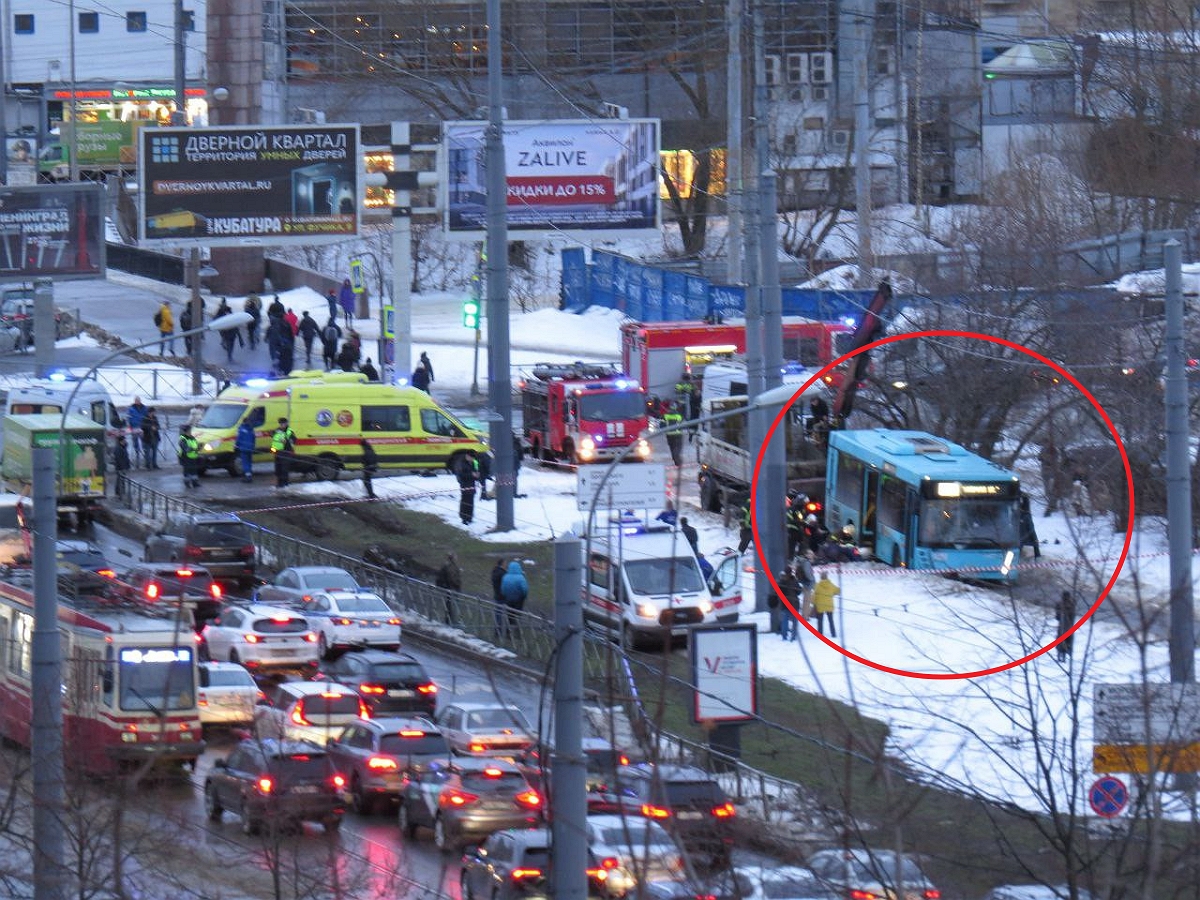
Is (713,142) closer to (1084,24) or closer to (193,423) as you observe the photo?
(1084,24)

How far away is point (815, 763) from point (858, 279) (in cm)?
3563

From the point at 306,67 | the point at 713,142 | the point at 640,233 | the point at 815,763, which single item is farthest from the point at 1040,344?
the point at 306,67

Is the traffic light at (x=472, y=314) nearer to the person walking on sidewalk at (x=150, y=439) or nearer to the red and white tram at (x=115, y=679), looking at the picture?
the person walking on sidewalk at (x=150, y=439)

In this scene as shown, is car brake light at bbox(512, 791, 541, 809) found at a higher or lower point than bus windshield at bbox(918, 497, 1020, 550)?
lower

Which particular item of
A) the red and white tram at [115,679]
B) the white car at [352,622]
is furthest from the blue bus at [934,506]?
the red and white tram at [115,679]

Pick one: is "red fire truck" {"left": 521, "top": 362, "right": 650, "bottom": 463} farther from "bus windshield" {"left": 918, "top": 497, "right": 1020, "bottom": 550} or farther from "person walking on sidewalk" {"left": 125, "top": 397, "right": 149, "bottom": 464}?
"bus windshield" {"left": 918, "top": 497, "right": 1020, "bottom": 550}

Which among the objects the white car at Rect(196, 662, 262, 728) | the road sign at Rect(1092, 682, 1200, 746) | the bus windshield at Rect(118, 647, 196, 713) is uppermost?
the road sign at Rect(1092, 682, 1200, 746)

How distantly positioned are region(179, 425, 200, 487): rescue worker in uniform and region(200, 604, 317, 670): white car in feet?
39.9

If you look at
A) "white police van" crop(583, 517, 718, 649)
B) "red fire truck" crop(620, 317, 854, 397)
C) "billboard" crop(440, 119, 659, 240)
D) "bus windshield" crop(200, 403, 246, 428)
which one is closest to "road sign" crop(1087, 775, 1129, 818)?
"white police van" crop(583, 517, 718, 649)

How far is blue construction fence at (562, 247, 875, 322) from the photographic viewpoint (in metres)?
52.1

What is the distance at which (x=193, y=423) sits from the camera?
42906 millimetres

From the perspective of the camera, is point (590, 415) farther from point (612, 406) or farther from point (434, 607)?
point (434, 607)

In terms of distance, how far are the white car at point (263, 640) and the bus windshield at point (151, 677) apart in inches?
179

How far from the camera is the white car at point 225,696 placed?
2509 centimetres
